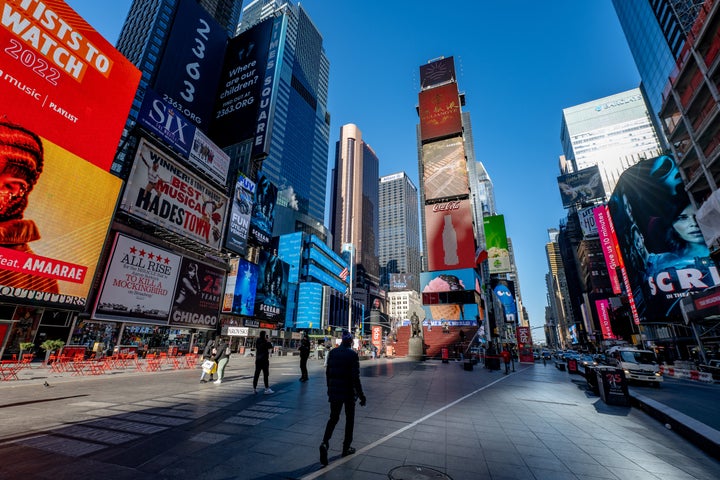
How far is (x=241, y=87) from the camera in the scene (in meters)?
25.4

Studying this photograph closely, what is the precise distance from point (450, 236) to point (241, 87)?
161 ft

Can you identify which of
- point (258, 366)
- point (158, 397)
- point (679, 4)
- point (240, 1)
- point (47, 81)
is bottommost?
point (158, 397)

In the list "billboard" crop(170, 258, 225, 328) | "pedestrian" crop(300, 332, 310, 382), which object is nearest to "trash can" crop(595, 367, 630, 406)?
"pedestrian" crop(300, 332, 310, 382)

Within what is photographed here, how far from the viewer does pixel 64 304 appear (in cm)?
1675

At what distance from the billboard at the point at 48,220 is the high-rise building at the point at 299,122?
228ft

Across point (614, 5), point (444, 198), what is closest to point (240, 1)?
point (444, 198)

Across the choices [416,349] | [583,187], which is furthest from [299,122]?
[416,349]

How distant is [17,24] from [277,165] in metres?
86.9

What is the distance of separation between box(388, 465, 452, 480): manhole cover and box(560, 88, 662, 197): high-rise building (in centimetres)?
14020

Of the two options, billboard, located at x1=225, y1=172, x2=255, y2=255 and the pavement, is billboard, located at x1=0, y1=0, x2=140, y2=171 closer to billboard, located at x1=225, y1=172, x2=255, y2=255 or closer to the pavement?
billboard, located at x1=225, y1=172, x2=255, y2=255

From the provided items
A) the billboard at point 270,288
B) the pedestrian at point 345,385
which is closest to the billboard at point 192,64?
the pedestrian at point 345,385

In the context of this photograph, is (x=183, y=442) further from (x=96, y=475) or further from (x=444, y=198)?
(x=444, y=198)

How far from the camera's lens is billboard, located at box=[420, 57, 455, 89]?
8008 centimetres

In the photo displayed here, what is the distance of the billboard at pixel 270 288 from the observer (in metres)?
51.5
